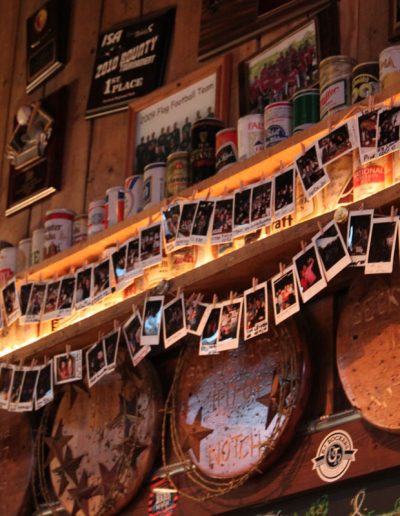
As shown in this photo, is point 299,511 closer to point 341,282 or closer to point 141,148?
point 341,282

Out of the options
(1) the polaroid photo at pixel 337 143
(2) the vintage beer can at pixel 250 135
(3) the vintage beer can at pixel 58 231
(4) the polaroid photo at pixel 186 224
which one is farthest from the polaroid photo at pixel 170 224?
(3) the vintage beer can at pixel 58 231

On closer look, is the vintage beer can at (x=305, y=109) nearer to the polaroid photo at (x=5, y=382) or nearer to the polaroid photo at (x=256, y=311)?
the polaroid photo at (x=256, y=311)

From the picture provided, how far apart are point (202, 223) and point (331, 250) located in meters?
0.61

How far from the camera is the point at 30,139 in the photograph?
489 cm

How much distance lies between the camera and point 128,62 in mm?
4523

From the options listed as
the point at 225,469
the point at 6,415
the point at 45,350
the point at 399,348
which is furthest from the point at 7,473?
the point at 399,348

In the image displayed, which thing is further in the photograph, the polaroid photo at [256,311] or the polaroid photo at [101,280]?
the polaroid photo at [101,280]

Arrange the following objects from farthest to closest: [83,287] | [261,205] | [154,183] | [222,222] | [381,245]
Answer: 1. [83,287]
2. [154,183]
3. [222,222]
4. [261,205]
5. [381,245]

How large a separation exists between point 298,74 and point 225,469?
1253 mm

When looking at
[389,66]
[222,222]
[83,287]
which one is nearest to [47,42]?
[83,287]

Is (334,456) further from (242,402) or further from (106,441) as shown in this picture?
(106,441)

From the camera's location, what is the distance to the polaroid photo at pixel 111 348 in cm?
367

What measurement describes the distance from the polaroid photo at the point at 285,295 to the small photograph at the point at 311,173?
0.22m

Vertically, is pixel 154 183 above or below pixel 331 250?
above
